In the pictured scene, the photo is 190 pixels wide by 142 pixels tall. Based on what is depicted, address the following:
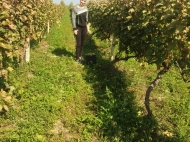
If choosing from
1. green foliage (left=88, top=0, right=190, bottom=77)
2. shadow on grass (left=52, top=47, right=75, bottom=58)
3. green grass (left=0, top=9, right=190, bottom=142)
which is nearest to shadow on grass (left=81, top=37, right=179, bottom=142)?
green grass (left=0, top=9, right=190, bottom=142)

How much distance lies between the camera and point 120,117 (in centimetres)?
489

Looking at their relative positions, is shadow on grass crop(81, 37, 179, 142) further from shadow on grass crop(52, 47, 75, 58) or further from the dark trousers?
shadow on grass crop(52, 47, 75, 58)

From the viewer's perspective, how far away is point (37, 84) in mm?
5902

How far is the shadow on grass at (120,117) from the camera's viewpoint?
4.44 meters

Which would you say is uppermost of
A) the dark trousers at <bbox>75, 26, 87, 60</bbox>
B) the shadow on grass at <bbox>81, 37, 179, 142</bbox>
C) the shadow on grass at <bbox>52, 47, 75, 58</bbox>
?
the dark trousers at <bbox>75, 26, 87, 60</bbox>

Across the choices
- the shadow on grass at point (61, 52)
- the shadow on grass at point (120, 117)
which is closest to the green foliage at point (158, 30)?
the shadow on grass at point (120, 117)

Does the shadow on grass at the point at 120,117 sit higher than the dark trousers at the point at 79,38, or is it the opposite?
the dark trousers at the point at 79,38

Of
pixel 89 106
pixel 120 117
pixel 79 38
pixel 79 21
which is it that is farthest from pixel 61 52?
pixel 120 117

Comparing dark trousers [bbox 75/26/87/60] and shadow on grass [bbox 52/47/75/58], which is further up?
dark trousers [bbox 75/26/87/60]

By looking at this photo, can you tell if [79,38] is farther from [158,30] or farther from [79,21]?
[158,30]

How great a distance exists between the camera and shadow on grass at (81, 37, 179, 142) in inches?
175

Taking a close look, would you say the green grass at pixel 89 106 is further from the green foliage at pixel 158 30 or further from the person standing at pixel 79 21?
the green foliage at pixel 158 30

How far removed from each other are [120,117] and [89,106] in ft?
2.63

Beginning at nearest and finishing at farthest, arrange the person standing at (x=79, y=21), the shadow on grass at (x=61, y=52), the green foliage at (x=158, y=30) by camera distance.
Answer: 1. the green foliage at (x=158, y=30)
2. the person standing at (x=79, y=21)
3. the shadow on grass at (x=61, y=52)
